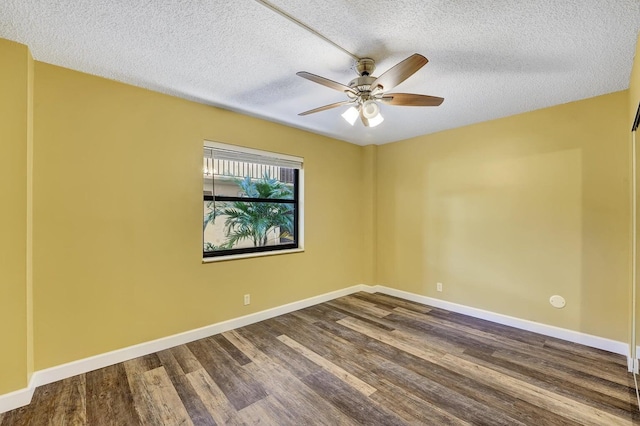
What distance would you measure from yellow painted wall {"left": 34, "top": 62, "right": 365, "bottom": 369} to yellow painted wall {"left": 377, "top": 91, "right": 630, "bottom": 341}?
7.52ft

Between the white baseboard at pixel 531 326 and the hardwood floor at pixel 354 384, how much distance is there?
0.32 feet

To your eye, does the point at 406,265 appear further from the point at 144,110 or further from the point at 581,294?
the point at 144,110

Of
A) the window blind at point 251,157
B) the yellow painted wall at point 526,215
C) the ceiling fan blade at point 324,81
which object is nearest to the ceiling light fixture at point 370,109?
the ceiling fan blade at point 324,81

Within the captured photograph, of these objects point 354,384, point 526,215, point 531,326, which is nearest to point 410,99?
point 526,215

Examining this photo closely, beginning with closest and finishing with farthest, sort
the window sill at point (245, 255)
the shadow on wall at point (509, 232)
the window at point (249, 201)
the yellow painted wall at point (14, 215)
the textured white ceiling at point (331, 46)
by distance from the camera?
the textured white ceiling at point (331, 46) < the yellow painted wall at point (14, 215) < the shadow on wall at point (509, 232) < the window sill at point (245, 255) < the window at point (249, 201)

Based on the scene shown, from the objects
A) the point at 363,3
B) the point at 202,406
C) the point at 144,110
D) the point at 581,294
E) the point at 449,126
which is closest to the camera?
the point at 363,3

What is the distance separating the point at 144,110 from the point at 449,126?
11.4ft

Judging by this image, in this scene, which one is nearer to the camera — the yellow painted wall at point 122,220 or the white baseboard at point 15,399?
the white baseboard at point 15,399

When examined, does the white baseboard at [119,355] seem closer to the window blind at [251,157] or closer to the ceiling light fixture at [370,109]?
the window blind at [251,157]

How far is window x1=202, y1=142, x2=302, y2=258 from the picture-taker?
3107mm

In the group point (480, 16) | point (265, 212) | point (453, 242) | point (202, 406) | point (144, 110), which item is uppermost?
point (480, 16)

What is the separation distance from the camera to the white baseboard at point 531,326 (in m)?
2.58

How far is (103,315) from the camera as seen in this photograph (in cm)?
233

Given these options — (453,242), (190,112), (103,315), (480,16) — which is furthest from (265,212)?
(480,16)
